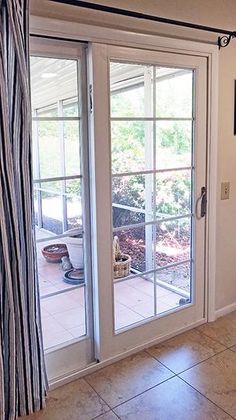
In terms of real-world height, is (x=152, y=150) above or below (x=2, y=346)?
above

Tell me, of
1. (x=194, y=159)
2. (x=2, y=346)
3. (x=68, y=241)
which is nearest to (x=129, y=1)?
(x=194, y=159)

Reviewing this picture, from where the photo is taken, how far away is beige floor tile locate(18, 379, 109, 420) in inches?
78.7

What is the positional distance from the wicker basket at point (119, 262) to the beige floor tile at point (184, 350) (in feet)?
1.84

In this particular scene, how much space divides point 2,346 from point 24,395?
0.30 meters

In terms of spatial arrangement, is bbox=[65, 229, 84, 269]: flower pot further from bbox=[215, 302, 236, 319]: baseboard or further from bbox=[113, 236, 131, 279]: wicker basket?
bbox=[215, 302, 236, 319]: baseboard

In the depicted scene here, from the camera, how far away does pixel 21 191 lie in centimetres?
181

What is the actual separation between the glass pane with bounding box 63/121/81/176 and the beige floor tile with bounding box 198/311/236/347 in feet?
4.91

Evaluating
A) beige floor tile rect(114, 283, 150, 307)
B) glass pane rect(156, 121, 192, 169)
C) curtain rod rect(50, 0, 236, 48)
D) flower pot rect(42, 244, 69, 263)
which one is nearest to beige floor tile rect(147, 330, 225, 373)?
beige floor tile rect(114, 283, 150, 307)

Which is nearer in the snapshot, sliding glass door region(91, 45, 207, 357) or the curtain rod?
the curtain rod

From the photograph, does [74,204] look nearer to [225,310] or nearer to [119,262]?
[119,262]

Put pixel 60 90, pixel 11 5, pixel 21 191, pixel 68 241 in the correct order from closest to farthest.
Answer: pixel 11 5 < pixel 21 191 < pixel 60 90 < pixel 68 241

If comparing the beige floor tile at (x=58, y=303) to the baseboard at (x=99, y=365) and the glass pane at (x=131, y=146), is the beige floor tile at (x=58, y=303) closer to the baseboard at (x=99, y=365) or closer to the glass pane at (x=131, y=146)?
the baseboard at (x=99, y=365)

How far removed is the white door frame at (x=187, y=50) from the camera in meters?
1.94

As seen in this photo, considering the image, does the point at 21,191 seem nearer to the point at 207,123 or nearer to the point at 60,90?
the point at 60,90
